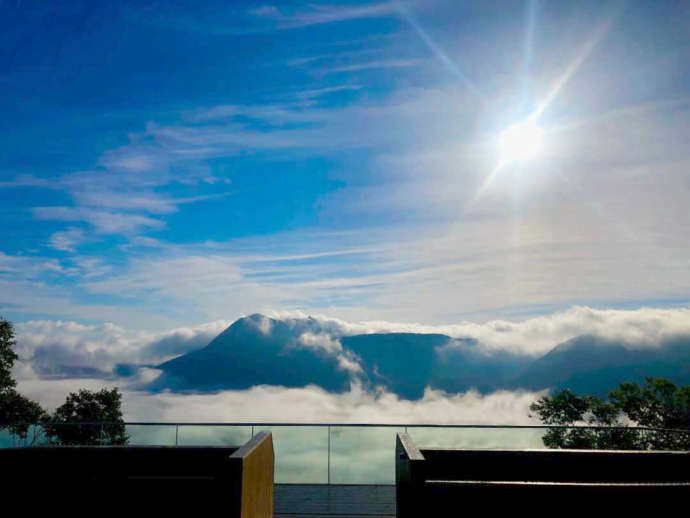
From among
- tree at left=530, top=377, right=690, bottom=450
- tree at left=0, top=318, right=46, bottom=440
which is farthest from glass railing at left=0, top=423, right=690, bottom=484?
tree at left=0, top=318, right=46, bottom=440

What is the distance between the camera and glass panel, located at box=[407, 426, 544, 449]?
27.1 feet

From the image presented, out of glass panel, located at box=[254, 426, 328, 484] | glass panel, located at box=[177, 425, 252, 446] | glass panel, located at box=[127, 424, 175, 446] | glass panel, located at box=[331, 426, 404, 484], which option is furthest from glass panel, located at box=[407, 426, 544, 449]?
glass panel, located at box=[127, 424, 175, 446]

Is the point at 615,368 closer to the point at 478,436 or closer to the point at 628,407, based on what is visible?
the point at 628,407

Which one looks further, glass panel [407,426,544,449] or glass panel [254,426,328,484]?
glass panel [407,426,544,449]

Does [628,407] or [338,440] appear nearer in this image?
[338,440]

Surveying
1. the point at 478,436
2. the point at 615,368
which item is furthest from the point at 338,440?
the point at 615,368

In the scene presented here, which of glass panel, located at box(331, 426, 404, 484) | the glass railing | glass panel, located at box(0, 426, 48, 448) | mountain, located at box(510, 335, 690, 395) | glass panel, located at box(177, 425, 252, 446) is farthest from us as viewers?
mountain, located at box(510, 335, 690, 395)

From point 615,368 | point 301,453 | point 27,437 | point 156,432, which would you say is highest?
point 615,368

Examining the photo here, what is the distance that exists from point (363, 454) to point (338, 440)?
771 millimetres

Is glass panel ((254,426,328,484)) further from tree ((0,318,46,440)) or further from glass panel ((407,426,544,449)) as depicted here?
tree ((0,318,46,440))

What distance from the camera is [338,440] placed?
28.8 ft

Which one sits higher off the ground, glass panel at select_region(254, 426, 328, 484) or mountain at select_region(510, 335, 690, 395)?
mountain at select_region(510, 335, 690, 395)

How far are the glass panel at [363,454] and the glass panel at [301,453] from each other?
0.19 m

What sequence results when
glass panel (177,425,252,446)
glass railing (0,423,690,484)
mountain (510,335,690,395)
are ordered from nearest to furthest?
glass railing (0,423,690,484)
glass panel (177,425,252,446)
mountain (510,335,690,395)
